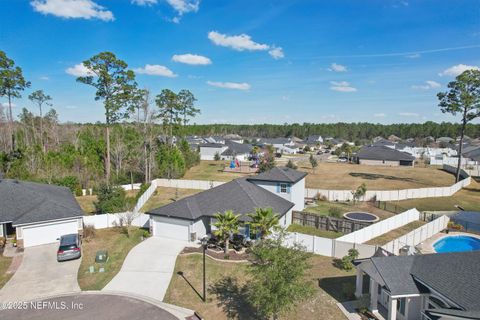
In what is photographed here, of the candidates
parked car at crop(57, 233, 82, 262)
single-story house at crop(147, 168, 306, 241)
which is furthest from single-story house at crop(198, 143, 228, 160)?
parked car at crop(57, 233, 82, 262)

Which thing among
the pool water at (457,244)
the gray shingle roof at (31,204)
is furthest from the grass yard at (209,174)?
the pool water at (457,244)

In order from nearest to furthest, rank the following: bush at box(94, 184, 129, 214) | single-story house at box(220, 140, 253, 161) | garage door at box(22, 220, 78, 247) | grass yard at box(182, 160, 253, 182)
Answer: garage door at box(22, 220, 78, 247), bush at box(94, 184, 129, 214), grass yard at box(182, 160, 253, 182), single-story house at box(220, 140, 253, 161)

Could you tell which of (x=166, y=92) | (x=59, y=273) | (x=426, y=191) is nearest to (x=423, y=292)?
(x=59, y=273)

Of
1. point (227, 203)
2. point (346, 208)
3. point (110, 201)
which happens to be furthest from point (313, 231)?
point (110, 201)

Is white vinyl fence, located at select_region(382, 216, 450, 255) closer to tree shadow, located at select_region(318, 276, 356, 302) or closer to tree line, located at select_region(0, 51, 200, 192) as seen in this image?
tree shadow, located at select_region(318, 276, 356, 302)

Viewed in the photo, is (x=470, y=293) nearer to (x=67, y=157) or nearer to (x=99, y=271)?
(x=99, y=271)

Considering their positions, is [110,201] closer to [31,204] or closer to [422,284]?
[31,204]
